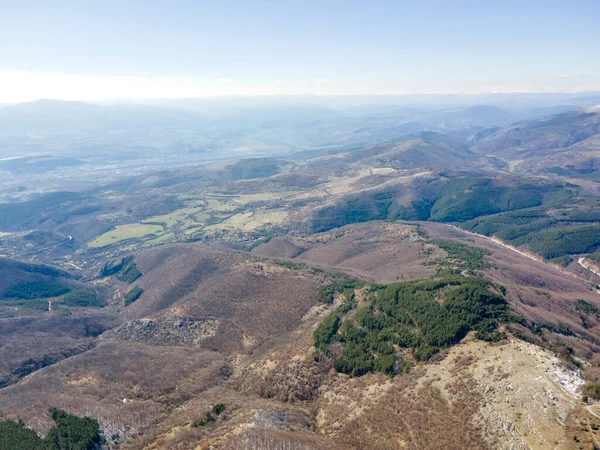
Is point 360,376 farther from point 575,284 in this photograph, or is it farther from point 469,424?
point 575,284

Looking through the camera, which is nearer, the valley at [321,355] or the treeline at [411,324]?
the valley at [321,355]

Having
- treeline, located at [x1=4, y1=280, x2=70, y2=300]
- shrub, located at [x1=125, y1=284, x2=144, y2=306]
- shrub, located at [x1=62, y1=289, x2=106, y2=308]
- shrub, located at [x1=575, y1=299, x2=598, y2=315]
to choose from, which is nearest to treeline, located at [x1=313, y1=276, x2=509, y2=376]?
shrub, located at [x1=575, y1=299, x2=598, y2=315]

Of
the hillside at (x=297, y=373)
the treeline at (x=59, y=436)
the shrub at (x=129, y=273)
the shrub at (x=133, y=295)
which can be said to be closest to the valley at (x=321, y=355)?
the hillside at (x=297, y=373)

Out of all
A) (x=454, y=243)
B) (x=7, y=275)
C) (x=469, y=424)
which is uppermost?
(x=469, y=424)

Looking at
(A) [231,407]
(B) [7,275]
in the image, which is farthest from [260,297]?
(B) [7,275]

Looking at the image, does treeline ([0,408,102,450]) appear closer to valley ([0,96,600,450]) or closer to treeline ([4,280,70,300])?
valley ([0,96,600,450])

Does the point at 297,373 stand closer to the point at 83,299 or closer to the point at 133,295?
the point at 133,295

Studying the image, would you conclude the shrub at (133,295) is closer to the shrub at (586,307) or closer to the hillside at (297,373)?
the hillside at (297,373)
